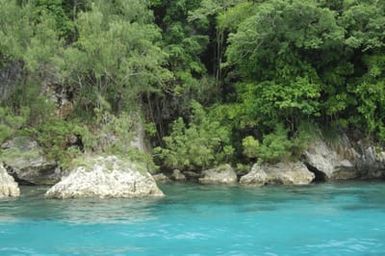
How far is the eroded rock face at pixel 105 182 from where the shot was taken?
63.5 feet

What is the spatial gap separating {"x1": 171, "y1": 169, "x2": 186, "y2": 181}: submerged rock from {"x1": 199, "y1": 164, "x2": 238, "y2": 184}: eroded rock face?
44.6 inches

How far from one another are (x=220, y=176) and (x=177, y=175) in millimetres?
2295

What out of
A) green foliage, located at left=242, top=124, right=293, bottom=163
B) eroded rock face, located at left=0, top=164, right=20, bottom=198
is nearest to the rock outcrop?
green foliage, located at left=242, top=124, right=293, bottom=163

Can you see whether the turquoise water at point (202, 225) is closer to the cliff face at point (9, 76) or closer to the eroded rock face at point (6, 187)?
the eroded rock face at point (6, 187)

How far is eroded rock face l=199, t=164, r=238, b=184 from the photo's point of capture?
25.3m

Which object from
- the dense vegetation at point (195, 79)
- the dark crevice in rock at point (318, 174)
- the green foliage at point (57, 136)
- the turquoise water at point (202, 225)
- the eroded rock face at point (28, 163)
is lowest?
the turquoise water at point (202, 225)

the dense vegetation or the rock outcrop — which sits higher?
the dense vegetation

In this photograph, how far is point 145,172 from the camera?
67.9ft

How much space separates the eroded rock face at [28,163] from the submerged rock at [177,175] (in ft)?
17.6

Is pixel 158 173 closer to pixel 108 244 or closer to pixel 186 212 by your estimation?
pixel 186 212

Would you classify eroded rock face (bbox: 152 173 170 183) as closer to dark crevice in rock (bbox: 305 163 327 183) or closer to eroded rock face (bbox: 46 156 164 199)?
eroded rock face (bbox: 46 156 164 199)

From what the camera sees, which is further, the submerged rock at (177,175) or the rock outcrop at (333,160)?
the submerged rock at (177,175)

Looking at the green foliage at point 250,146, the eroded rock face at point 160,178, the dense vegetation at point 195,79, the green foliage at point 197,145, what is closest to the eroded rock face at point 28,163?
the dense vegetation at point 195,79

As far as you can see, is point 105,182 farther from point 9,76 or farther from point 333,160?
point 333,160
